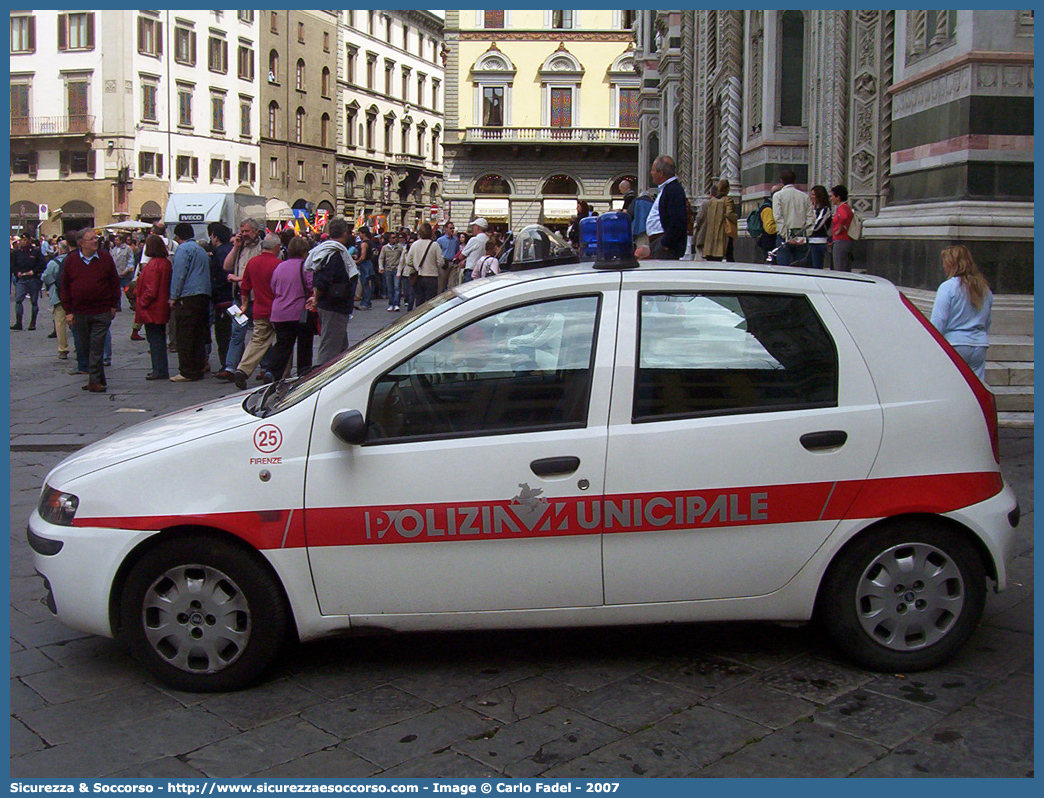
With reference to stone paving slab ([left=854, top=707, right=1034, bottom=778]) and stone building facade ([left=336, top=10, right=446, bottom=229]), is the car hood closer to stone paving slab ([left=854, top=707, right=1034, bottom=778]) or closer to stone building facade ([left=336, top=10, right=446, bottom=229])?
stone paving slab ([left=854, top=707, right=1034, bottom=778])

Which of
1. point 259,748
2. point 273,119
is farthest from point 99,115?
point 259,748

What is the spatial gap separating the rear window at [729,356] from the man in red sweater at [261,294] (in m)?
8.33

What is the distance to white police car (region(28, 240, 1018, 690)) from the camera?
4.39m

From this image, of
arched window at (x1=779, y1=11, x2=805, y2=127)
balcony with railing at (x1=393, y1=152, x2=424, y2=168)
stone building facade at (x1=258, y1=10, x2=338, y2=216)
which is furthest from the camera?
balcony with railing at (x1=393, y1=152, x2=424, y2=168)

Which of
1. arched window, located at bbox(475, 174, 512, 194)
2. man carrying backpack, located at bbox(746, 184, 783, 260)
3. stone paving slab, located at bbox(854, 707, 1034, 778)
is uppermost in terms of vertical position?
arched window, located at bbox(475, 174, 512, 194)

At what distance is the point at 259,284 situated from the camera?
1266 centimetres

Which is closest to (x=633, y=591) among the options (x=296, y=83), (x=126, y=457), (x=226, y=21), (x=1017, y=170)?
(x=126, y=457)

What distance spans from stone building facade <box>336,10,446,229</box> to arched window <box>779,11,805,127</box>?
5798cm

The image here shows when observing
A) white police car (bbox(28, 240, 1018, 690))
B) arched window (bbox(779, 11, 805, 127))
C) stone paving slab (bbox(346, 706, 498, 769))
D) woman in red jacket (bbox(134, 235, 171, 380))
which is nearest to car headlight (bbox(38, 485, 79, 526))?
white police car (bbox(28, 240, 1018, 690))

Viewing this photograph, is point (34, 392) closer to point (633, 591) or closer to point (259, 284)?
point (259, 284)

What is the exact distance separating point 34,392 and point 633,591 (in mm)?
10390

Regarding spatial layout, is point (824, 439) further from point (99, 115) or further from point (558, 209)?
point (558, 209)

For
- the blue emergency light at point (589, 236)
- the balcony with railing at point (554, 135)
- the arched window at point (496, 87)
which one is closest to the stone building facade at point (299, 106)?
the balcony with railing at point (554, 135)

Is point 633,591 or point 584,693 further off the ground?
point 633,591
